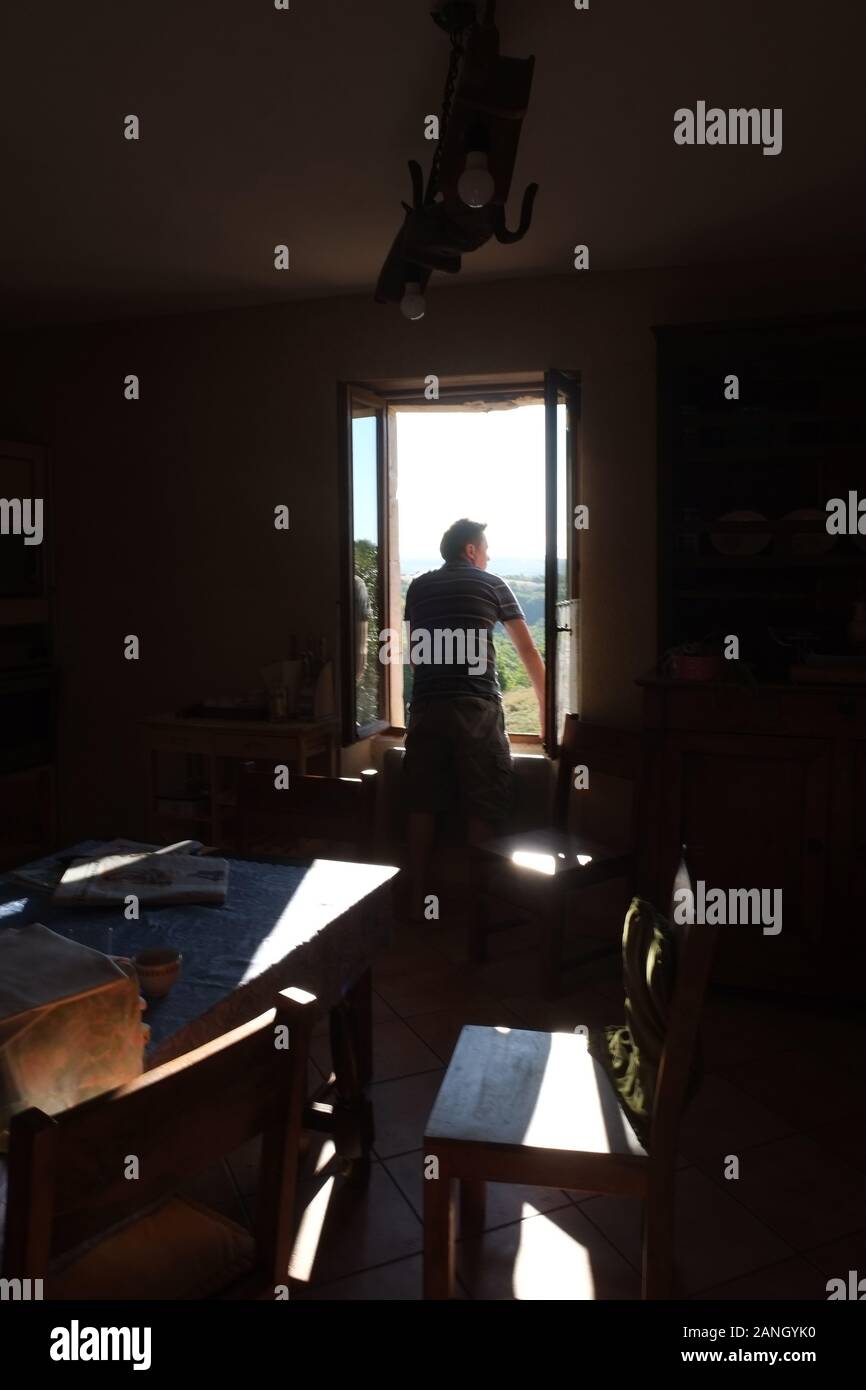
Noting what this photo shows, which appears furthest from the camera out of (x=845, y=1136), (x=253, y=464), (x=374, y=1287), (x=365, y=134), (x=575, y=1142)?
(x=253, y=464)

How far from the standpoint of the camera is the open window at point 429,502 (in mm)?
4203

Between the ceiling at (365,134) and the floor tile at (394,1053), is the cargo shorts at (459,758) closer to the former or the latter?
the floor tile at (394,1053)

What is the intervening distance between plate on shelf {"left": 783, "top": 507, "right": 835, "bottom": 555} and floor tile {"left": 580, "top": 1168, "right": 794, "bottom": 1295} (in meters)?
2.18

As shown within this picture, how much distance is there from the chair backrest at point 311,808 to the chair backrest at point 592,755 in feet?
4.40

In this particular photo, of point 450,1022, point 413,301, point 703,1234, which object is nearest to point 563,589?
point 413,301

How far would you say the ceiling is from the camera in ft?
7.49

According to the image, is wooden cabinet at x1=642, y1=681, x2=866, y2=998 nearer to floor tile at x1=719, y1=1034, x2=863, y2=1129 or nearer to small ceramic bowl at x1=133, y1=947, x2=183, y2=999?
floor tile at x1=719, y1=1034, x2=863, y2=1129

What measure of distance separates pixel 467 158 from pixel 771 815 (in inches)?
86.1

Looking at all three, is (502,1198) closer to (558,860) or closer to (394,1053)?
(394,1053)

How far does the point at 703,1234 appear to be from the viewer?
2176 millimetres

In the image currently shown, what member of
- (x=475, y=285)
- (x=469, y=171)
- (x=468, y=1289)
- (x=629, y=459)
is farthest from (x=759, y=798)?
(x=475, y=285)

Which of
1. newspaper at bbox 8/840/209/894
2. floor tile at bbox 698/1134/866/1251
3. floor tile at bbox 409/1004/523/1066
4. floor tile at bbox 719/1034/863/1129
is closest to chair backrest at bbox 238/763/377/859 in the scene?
newspaper at bbox 8/840/209/894

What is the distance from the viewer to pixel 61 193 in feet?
10.5
